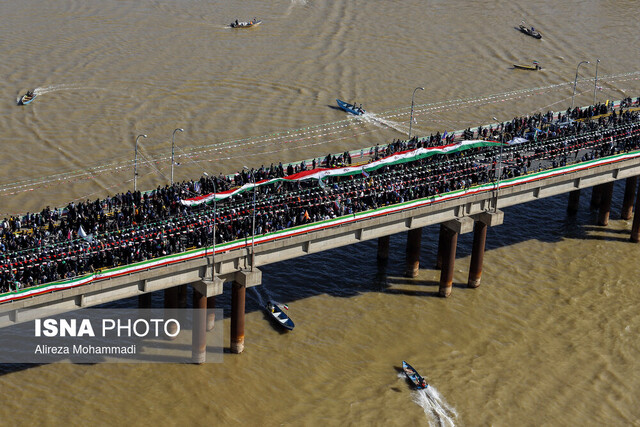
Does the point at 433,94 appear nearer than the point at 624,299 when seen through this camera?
No

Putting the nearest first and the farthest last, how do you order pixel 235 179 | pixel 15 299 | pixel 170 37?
pixel 15 299 < pixel 235 179 < pixel 170 37

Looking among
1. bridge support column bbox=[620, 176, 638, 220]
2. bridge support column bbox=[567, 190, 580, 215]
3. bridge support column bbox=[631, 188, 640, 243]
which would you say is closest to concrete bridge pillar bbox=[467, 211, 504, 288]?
bridge support column bbox=[567, 190, 580, 215]

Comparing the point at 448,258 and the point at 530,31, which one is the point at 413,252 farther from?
the point at 530,31

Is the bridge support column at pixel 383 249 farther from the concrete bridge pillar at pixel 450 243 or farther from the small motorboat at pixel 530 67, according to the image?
the small motorboat at pixel 530 67

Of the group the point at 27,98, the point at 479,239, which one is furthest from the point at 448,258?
the point at 27,98

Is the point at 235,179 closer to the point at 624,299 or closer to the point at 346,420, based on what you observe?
the point at 346,420

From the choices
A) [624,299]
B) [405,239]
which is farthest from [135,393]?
[624,299]

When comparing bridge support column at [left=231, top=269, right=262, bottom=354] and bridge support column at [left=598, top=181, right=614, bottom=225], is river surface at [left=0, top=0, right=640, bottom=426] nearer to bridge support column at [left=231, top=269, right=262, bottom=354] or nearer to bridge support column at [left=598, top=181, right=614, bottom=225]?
bridge support column at [left=231, top=269, right=262, bottom=354]

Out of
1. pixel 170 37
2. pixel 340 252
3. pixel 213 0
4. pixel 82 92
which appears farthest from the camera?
pixel 213 0
